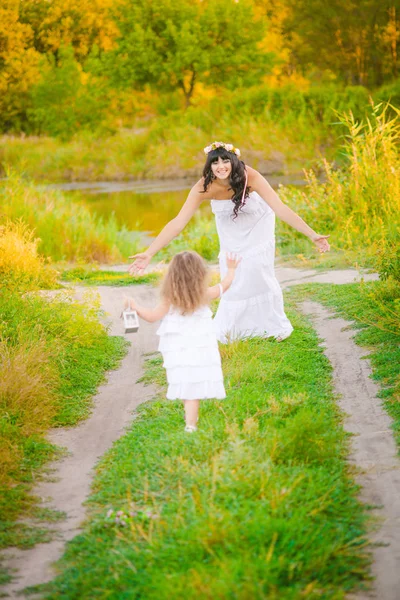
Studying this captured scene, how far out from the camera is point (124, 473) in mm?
4191

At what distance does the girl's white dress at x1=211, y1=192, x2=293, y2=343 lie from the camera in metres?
6.57

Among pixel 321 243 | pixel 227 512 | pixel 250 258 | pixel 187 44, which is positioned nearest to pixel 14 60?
pixel 187 44

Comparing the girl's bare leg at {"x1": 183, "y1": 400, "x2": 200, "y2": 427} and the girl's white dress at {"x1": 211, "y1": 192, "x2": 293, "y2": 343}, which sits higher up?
the girl's white dress at {"x1": 211, "y1": 192, "x2": 293, "y2": 343}

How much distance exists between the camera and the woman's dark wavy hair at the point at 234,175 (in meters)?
6.09

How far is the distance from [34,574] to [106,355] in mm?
3657

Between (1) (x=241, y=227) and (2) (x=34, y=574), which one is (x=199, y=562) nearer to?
(2) (x=34, y=574)

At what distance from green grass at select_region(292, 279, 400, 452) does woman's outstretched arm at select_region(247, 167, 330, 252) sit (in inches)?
26.6

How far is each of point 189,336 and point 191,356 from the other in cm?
12

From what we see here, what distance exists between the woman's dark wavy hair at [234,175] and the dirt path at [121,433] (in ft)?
4.65

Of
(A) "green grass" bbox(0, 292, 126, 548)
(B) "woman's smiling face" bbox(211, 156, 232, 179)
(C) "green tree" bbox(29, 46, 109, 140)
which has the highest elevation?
(C) "green tree" bbox(29, 46, 109, 140)

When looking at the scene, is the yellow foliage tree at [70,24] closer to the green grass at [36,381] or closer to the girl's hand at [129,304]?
the green grass at [36,381]

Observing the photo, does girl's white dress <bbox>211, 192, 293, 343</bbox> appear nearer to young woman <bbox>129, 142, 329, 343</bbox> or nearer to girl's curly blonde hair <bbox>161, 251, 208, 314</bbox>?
young woman <bbox>129, 142, 329, 343</bbox>

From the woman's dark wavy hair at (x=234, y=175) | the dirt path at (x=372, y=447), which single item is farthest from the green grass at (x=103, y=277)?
the woman's dark wavy hair at (x=234, y=175)

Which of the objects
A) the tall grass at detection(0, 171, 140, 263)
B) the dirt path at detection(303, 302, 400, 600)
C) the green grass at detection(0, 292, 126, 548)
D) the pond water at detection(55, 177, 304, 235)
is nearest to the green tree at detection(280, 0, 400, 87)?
the pond water at detection(55, 177, 304, 235)
